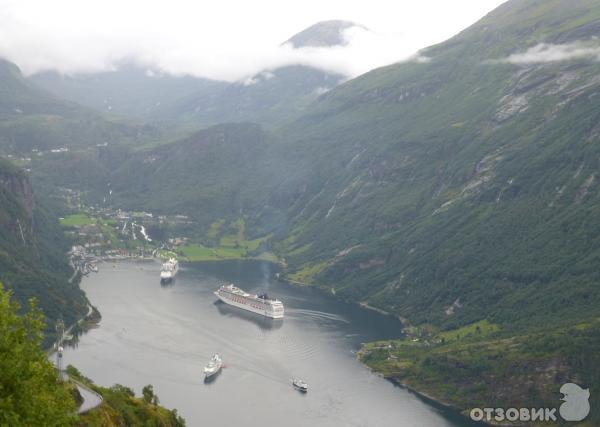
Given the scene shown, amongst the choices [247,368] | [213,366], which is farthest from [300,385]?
[213,366]

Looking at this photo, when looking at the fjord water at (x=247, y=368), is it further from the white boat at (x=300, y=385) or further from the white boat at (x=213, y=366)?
the white boat at (x=213, y=366)

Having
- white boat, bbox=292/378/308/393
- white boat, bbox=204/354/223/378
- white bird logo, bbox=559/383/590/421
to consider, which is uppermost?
white boat, bbox=204/354/223/378

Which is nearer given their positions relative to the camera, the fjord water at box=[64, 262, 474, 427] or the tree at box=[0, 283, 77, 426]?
the tree at box=[0, 283, 77, 426]

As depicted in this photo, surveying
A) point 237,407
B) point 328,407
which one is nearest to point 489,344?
point 328,407

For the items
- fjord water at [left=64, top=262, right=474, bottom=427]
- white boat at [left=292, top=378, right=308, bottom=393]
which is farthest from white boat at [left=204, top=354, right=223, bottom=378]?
white boat at [left=292, top=378, right=308, bottom=393]

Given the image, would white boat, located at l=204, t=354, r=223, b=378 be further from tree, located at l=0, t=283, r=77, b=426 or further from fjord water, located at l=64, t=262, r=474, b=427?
tree, located at l=0, t=283, r=77, b=426

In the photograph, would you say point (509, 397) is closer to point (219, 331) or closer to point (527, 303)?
point (527, 303)
